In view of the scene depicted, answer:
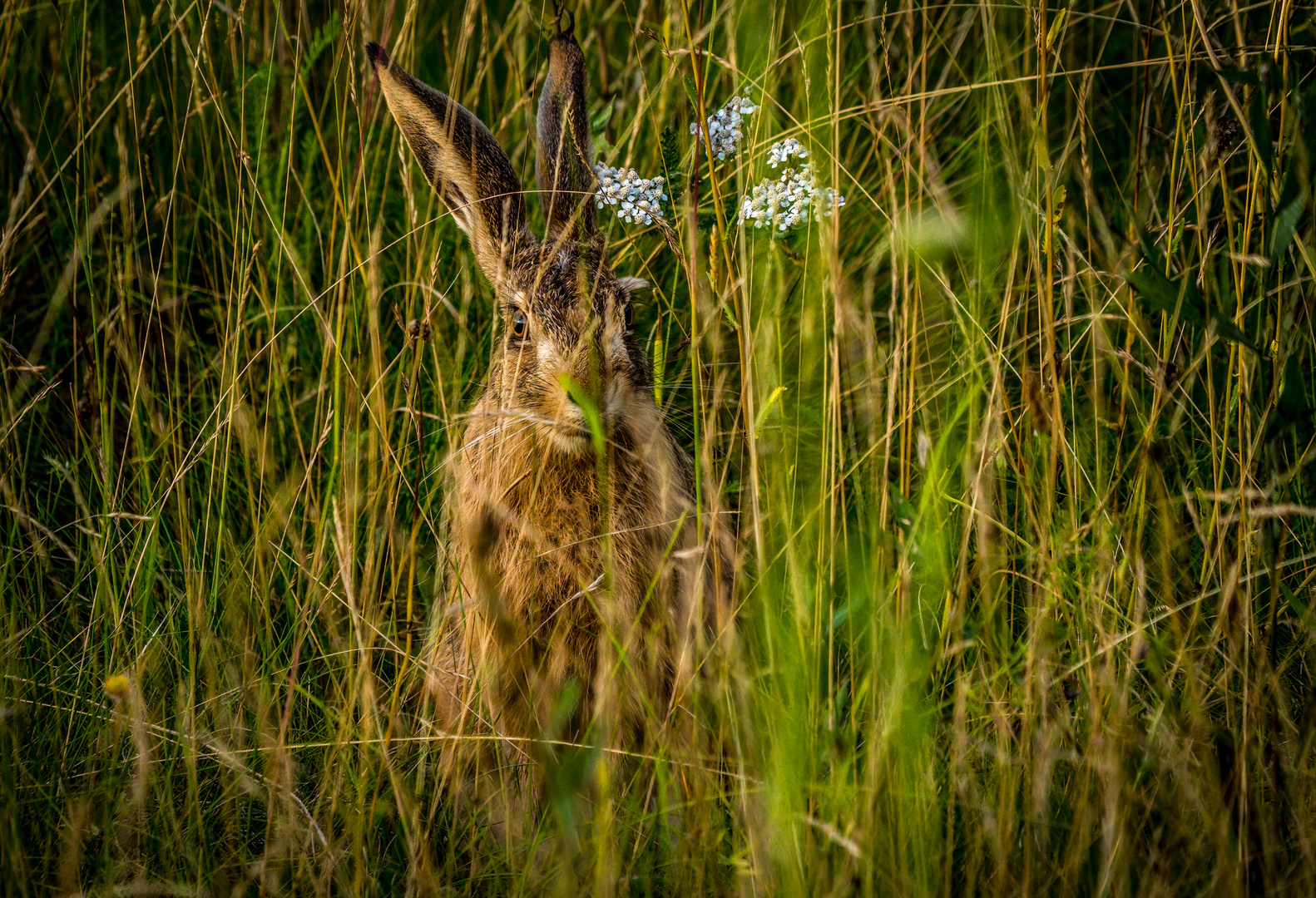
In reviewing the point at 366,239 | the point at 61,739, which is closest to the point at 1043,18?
the point at 366,239

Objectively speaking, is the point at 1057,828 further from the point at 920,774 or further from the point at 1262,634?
the point at 1262,634

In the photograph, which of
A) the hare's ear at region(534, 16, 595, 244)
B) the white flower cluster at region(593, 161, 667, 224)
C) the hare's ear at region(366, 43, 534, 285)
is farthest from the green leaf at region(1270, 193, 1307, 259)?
the hare's ear at region(366, 43, 534, 285)

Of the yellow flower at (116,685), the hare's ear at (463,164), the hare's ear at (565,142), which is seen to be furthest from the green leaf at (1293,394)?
the yellow flower at (116,685)

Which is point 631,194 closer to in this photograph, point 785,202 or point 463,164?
point 785,202

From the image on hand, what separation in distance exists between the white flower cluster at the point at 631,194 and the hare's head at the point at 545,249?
0.09 metres

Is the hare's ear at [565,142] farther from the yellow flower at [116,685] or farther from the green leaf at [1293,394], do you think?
the green leaf at [1293,394]

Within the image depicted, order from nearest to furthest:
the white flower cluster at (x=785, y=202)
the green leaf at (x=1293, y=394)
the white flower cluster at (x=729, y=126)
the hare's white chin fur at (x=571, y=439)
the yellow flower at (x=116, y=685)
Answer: the green leaf at (x=1293, y=394) → the yellow flower at (x=116, y=685) → the white flower cluster at (x=785, y=202) → the white flower cluster at (x=729, y=126) → the hare's white chin fur at (x=571, y=439)

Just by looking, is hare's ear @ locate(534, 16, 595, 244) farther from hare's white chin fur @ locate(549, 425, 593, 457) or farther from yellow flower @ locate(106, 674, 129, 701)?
yellow flower @ locate(106, 674, 129, 701)

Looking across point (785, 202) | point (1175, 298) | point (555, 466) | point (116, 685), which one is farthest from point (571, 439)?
point (1175, 298)

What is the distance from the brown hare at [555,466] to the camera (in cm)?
244

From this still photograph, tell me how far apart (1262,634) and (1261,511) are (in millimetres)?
329

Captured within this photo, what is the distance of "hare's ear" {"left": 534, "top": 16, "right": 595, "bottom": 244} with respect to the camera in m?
2.59

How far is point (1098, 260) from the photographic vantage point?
117 inches

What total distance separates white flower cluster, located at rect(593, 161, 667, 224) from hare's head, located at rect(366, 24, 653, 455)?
0.29 ft
